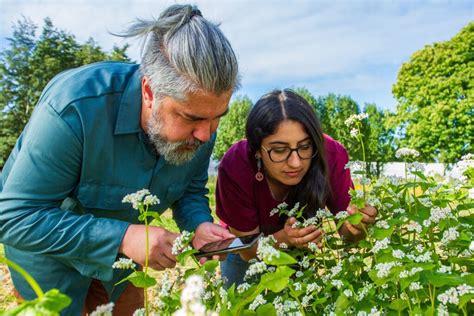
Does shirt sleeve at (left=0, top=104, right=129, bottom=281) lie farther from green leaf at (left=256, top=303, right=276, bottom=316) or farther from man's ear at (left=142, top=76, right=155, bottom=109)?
green leaf at (left=256, top=303, right=276, bottom=316)

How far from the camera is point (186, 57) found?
6.09 feet

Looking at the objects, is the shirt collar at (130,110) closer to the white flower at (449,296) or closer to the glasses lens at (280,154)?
the glasses lens at (280,154)

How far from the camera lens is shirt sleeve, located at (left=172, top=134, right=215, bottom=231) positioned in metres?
2.40

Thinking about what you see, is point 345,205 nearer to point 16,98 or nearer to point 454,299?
point 454,299

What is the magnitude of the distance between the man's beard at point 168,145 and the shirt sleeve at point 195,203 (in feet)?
1.23

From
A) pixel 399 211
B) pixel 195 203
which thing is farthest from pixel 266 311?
pixel 195 203

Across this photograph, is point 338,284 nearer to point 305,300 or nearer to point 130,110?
point 305,300

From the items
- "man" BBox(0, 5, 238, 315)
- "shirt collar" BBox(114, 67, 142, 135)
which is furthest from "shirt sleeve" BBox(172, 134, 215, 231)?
"shirt collar" BBox(114, 67, 142, 135)

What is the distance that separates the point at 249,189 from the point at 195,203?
13.8 inches

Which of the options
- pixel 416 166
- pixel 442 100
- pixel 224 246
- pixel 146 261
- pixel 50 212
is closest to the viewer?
pixel 146 261

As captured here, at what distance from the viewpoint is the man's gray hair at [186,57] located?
6.03ft

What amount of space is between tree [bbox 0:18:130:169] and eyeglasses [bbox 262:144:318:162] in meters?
17.3

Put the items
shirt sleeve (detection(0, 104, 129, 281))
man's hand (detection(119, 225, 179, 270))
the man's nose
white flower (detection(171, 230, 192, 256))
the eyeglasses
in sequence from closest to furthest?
white flower (detection(171, 230, 192, 256)), man's hand (detection(119, 225, 179, 270)), shirt sleeve (detection(0, 104, 129, 281)), the man's nose, the eyeglasses

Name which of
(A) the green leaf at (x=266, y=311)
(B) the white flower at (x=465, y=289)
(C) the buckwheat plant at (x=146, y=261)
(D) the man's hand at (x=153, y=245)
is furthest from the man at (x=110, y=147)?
(B) the white flower at (x=465, y=289)
